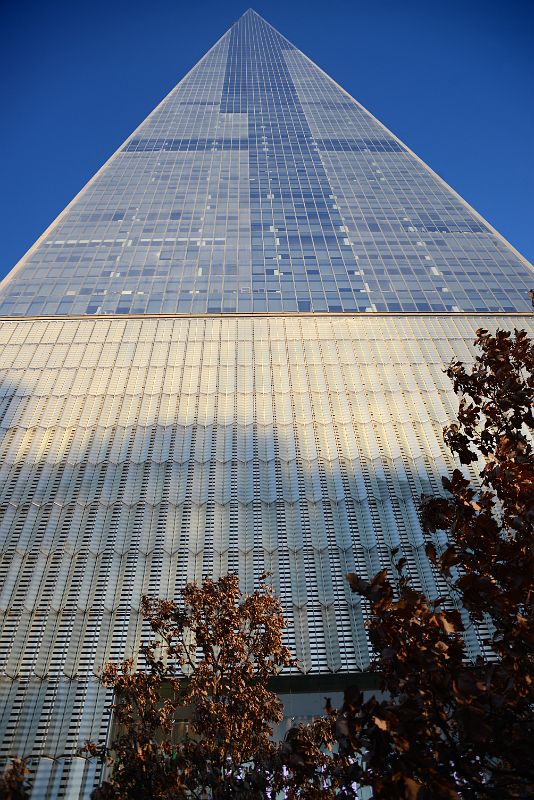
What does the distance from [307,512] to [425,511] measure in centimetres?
866

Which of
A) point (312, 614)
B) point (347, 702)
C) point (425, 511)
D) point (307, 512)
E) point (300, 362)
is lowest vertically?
point (347, 702)

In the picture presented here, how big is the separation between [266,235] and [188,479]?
19400 millimetres

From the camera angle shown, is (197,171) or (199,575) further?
(197,171)

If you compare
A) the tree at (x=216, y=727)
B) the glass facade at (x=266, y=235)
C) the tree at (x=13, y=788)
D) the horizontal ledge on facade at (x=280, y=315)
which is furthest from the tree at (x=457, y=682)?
the glass facade at (x=266, y=235)

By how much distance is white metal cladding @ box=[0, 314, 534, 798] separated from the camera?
A: 37.9 feet

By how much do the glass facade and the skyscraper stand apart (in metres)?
0.18

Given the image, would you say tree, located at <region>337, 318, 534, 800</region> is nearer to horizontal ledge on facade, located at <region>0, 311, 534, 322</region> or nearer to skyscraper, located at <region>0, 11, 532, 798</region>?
skyscraper, located at <region>0, 11, 532, 798</region>

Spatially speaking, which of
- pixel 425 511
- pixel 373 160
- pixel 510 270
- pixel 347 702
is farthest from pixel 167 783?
pixel 373 160

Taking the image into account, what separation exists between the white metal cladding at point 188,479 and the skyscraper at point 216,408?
0.06 metres

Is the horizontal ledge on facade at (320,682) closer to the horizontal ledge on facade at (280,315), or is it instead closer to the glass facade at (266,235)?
the horizontal ledge on facade at (280,315)

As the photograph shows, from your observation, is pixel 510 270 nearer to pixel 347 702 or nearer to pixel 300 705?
pixel 300 705

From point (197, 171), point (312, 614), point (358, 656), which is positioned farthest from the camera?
point (197, 171)

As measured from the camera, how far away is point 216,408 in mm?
17547

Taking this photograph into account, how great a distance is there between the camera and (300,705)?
1190 centimetres
